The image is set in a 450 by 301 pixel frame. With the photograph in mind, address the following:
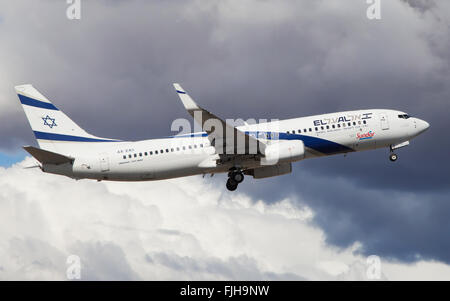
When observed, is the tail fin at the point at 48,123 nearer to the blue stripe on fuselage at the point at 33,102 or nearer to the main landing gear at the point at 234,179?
the blue stripe on fuselage at the point at 33,102

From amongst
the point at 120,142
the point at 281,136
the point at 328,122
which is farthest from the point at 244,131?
the point at 120,142

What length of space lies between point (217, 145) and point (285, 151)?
6.20 metres

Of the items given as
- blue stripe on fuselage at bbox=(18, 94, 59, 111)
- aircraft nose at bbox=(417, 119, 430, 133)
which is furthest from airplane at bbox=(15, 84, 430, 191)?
aircraft nose at bbox=(417, 119, 430, 133)

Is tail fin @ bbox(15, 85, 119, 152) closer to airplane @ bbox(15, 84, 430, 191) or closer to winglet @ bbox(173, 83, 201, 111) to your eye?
airplane @ bbox(15, 84, 430, 191)

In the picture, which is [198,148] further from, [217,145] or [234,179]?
[234,179]

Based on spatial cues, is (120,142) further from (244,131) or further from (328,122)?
(328,122)

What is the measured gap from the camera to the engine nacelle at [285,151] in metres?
58.4

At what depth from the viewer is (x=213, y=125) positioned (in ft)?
186

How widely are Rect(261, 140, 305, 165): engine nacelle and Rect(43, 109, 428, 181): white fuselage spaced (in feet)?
3.07

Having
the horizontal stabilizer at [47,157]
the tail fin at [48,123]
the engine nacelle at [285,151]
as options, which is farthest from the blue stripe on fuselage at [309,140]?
the horizontal stabilizer at [47,157]

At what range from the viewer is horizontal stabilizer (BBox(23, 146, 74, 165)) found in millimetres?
55763

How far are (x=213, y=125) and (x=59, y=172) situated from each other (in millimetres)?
14775

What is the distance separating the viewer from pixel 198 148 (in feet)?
195
